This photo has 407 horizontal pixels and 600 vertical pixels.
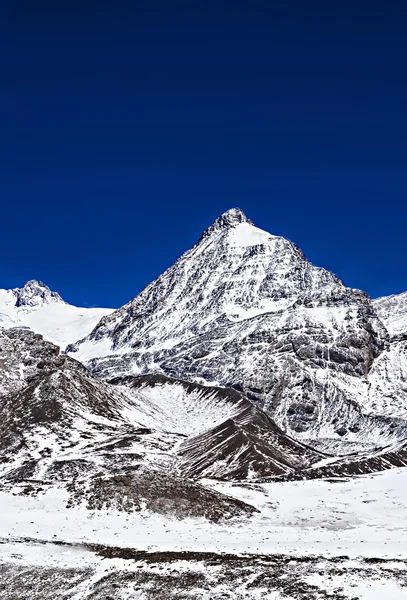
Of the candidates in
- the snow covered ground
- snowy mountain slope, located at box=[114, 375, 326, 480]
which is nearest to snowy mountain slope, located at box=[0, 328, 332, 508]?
snowy mountain slope, located at box=[114, 375, 326, 480]

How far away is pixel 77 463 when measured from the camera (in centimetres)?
9612

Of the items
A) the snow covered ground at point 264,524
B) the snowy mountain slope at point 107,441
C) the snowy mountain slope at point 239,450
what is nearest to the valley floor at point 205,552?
the snow covered ground at point 264,524

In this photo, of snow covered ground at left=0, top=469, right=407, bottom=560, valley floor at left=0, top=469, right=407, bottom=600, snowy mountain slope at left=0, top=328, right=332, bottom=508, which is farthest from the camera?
snowy mountain slope at left=0, top=328, right=332, bottom=508

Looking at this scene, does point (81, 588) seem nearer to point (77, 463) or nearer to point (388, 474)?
point (388, 474)

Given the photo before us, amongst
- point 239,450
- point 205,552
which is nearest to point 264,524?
point 205,552

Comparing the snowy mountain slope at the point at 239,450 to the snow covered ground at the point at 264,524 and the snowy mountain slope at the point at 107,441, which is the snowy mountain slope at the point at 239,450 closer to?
the snowy mountain slope at the point at 107,441

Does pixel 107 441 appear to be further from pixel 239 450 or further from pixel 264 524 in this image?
pixel 264 524

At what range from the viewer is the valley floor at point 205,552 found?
37.7 m

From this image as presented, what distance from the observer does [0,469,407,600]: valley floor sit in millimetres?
37719

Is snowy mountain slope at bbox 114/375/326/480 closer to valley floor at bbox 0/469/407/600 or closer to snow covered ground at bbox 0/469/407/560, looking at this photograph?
snow covered ground at bbox 0/469/407/560

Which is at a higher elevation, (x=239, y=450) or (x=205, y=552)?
(x=239, y=450)

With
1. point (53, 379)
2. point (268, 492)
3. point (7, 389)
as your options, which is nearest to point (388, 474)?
point (268, 492)

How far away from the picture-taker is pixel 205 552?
44781 mm

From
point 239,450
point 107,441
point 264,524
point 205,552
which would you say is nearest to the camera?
point 205,552
